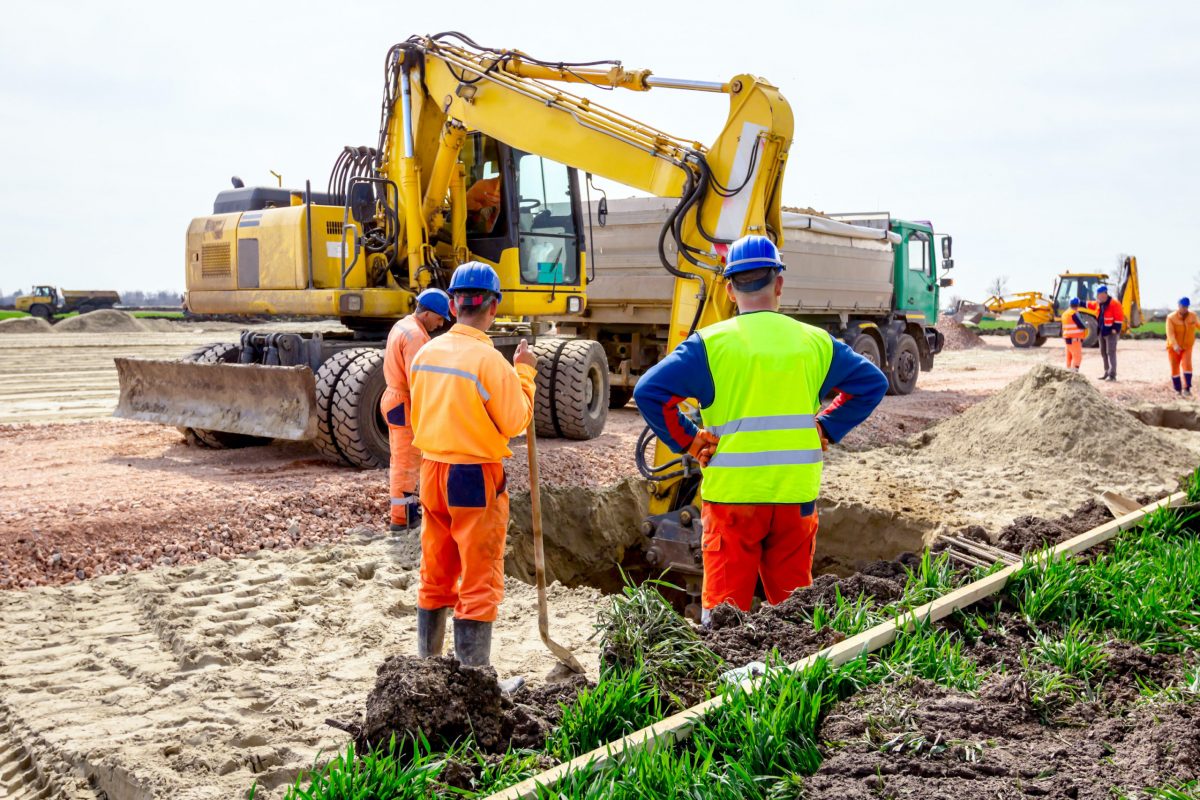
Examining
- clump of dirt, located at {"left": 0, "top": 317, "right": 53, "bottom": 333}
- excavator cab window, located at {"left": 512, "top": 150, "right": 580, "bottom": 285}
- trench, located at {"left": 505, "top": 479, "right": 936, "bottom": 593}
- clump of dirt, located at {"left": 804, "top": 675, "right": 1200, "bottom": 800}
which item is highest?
excavator cab window, located at {"left": 512, "top": 150, "right": 580, "bottom": 285}

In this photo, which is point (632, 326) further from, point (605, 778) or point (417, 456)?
point (605, 778)

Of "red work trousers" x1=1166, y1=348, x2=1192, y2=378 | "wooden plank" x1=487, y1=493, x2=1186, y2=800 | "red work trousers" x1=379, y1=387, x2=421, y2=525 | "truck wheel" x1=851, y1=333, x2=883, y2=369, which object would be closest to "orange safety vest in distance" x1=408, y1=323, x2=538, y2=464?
"wooden plank" x1=487, y1=493, x2=1186, y2=800

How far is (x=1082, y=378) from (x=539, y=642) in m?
9.08

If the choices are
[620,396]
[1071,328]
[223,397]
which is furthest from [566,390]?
[1071,328]

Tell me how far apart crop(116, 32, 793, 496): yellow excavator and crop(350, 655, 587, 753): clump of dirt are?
4.30 m

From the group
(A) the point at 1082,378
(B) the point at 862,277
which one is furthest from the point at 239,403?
(B) the point at 862,277

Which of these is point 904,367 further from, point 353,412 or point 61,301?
point 61,301

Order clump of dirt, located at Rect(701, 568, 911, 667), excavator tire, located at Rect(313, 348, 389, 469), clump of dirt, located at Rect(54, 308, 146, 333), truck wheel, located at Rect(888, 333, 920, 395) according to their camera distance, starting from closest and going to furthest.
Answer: clump of dirt, located at Rect(701, 568, 911, 667) → excavator tire, located at Rect(313, 348, 389, 469) → truck wheel, located at Rect(888, 333, 920, 395) → clump of dirt, located at Rect(54, 308, 146, 333)

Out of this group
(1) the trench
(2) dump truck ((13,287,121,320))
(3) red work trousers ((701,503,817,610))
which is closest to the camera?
(3) red work trousers ((701,503,817,610))

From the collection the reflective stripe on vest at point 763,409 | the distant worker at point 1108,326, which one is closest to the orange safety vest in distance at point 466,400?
the reflective stripe on vest at point 763,409

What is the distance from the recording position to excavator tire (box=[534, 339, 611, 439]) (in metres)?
10.8

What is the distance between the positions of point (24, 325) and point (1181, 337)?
34.3m

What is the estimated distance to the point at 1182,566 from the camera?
4.37 metres

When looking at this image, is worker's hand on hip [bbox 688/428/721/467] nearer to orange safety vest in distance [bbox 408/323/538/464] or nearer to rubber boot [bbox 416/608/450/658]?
orange safety vest in distance [bbox 408/323/538/464]
